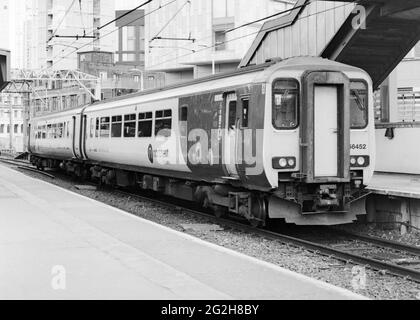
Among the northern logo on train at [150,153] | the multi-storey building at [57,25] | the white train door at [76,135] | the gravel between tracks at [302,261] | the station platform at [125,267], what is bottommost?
the gravel between tracks at [302,261]

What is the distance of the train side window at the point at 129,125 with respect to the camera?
1678cm

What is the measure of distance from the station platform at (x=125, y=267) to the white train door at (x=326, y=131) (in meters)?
3.04

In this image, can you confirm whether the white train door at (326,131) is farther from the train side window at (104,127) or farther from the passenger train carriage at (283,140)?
the train side window at (104,127)

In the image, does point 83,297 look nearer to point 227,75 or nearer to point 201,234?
point 201,234

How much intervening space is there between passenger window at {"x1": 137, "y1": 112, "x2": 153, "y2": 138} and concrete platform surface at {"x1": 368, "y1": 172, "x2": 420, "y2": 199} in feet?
18.9

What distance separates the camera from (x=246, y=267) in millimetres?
7512

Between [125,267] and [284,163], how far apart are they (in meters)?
4.38

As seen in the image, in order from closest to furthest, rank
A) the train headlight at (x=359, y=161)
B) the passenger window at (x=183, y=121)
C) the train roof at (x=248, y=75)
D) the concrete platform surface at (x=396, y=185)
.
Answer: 1. the train roof at (x=248, y=75)
2. the train headlight at (x=359, y=161)
3. the concrete platform surface at (x=396, y=185)
4. the passenger window at (x=183, y=121)

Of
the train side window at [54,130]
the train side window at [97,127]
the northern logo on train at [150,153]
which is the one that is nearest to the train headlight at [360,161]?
the northern logo on train at [150,153]

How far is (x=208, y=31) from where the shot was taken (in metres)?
47.1

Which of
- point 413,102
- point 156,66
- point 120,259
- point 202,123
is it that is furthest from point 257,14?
point 120,259

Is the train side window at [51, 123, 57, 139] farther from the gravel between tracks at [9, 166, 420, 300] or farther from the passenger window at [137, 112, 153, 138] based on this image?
the gravel between tracks at [9, 166, 420, 300]

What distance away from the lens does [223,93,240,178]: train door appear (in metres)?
11.4

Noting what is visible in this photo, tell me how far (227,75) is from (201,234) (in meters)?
3.26
